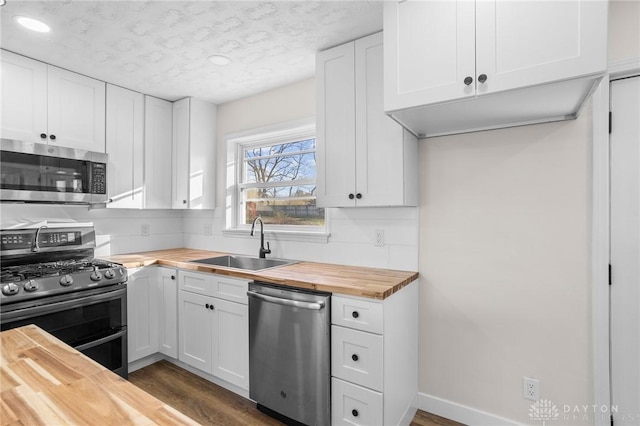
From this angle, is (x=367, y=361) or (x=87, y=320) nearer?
(x=367, y=361)

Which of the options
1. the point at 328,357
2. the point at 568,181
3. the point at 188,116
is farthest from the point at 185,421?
the point at 188,116

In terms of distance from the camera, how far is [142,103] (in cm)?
319

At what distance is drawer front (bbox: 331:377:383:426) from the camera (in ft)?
5.64

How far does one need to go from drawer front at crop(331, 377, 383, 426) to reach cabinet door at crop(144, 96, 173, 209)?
8.11 feet

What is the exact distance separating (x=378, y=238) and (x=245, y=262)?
1.30 metres

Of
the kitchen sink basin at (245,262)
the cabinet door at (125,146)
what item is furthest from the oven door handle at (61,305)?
the cabinet door at (125,146)

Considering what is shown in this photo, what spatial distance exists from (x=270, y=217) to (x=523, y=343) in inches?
86.6

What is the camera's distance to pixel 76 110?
8.93 ft

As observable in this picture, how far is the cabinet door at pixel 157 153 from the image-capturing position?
3232 millimetres

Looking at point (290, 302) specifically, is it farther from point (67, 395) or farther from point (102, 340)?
point (102, 340)

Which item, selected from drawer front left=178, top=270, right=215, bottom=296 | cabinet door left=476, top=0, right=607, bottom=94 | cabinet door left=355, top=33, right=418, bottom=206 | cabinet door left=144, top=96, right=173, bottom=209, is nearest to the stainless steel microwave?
cabinet door left=144, top=96, right=173, bottom=209

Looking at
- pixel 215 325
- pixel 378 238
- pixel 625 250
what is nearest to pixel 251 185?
pixel 215 325

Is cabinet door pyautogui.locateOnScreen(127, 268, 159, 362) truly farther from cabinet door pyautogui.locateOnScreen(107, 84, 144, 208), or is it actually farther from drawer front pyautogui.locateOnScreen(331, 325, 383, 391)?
drawer front pyautogui.locateOnScreen(331, 325, 383, 391)

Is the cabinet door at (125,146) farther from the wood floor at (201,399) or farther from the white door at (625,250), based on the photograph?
the white door at (625,250)
